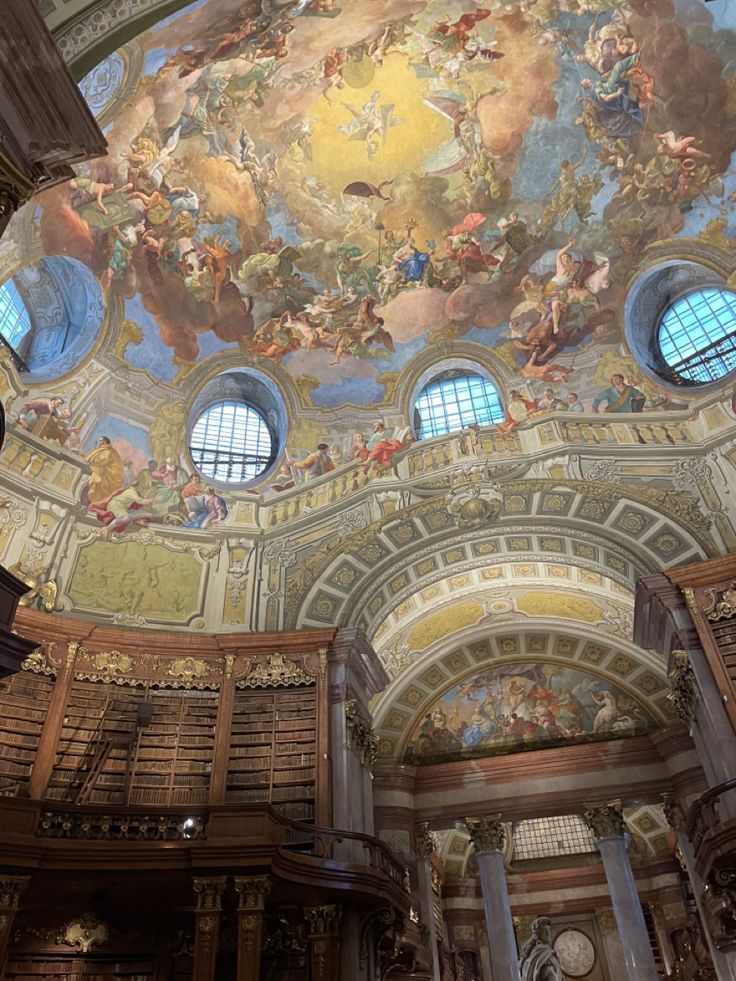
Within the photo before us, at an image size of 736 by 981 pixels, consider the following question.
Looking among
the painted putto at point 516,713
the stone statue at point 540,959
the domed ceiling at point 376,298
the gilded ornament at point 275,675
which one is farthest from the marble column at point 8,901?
the painted putto at point 516,713

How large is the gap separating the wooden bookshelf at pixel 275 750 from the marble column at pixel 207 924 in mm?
2926

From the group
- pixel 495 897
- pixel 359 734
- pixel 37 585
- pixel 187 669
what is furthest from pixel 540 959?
pixel 37 585

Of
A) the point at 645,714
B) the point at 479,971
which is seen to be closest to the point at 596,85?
the point at 645,714

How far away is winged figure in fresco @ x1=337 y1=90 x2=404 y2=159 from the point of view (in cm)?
1812

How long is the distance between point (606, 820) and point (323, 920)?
33.6ft

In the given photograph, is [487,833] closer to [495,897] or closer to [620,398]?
[495,897]

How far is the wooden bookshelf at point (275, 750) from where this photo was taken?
13.7 m

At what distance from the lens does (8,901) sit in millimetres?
10312

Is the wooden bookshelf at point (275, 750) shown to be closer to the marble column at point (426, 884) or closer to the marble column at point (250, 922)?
the marble column at point (250, 922)

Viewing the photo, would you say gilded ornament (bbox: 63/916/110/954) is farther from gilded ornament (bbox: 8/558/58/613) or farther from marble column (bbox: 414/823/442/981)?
marble column (bbox: 414/823/442/981)

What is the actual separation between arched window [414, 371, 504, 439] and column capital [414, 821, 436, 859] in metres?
11.1

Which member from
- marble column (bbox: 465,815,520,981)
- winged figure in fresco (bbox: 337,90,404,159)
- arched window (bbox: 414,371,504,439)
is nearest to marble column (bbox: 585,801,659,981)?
marble column (bbox: 465,815,520,981)

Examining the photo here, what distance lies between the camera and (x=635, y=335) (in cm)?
1783

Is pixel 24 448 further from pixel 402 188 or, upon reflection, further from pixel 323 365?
pixel 402 188
